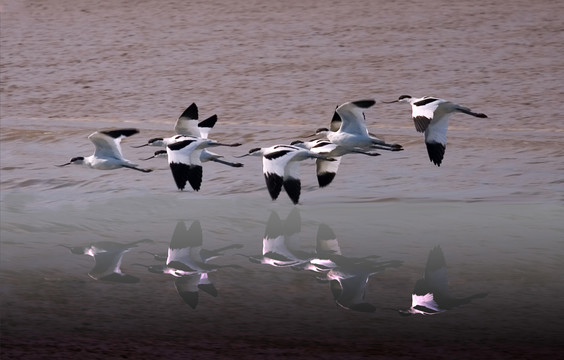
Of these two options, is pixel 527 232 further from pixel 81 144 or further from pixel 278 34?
pixel 278 34

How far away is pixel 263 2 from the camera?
2314 cm

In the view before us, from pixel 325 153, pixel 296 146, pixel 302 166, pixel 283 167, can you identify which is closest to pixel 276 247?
pixel 283 167

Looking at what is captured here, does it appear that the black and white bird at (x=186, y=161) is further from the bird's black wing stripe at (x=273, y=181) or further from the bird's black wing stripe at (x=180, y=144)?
the bird's black wing stripe at (x=273, y=181)

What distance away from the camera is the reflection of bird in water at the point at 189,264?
1009cm

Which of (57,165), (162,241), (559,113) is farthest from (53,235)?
(559,113)

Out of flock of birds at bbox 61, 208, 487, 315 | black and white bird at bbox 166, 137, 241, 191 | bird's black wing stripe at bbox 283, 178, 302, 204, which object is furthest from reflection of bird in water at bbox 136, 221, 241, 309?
bird's black wing stripe at bbox 283, 178, 302, 204

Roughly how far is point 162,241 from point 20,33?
11.5 metres

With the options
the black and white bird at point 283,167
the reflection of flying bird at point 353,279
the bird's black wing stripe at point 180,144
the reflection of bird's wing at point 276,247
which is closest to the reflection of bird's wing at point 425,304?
the reflection of flying bird at point 353,279

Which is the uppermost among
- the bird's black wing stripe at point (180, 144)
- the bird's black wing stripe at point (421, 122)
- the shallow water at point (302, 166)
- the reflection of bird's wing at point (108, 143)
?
the bird's black wing stripe at point (421, 122)

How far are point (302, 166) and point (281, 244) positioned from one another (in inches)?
145

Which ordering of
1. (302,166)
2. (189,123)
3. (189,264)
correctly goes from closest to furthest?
1. (189,264)
2. (189,123)
3. (302,166)

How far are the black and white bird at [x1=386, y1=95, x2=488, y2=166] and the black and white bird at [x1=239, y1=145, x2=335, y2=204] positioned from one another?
104 centimetres

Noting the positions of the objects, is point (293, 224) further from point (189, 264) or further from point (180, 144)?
point (189, 264)

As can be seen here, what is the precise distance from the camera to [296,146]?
12.9 m
